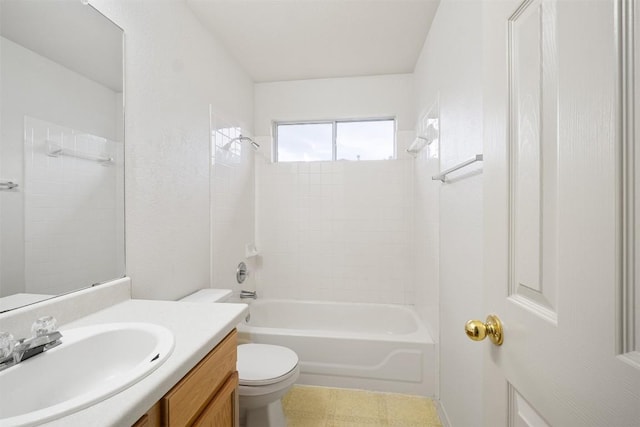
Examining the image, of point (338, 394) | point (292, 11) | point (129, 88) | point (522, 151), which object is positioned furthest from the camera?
point (338, 394)

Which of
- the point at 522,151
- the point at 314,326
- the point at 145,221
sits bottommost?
the point at 314,326

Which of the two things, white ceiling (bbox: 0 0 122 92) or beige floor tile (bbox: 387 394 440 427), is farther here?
beige floor tile (bbox: 387 394 440 427)

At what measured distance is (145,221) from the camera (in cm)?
136

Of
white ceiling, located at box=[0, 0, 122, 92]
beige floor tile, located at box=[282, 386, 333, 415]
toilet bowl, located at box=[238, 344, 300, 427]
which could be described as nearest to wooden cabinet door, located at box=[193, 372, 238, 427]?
toilet bowl, located at box=[238, 344, 300, 427]

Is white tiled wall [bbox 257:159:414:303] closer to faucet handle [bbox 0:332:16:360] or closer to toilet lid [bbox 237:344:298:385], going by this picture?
toilet lid [bbox 237:344:298:385]

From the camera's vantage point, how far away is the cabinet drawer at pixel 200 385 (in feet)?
2.26

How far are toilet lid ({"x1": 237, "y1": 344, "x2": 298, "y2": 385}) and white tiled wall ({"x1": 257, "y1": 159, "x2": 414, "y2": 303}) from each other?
1096 millimetres

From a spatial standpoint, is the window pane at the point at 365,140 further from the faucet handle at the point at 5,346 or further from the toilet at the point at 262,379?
the faucet handle at the point at 5,346

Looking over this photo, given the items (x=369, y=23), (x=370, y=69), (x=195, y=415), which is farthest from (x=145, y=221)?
(x=370, y=69)

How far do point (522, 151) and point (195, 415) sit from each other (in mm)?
1052

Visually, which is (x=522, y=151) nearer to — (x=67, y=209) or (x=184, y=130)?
(x=67, y=209)

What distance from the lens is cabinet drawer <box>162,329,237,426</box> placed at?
689 mm

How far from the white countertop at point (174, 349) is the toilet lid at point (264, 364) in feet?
1.77

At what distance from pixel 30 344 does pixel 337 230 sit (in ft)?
7.36
